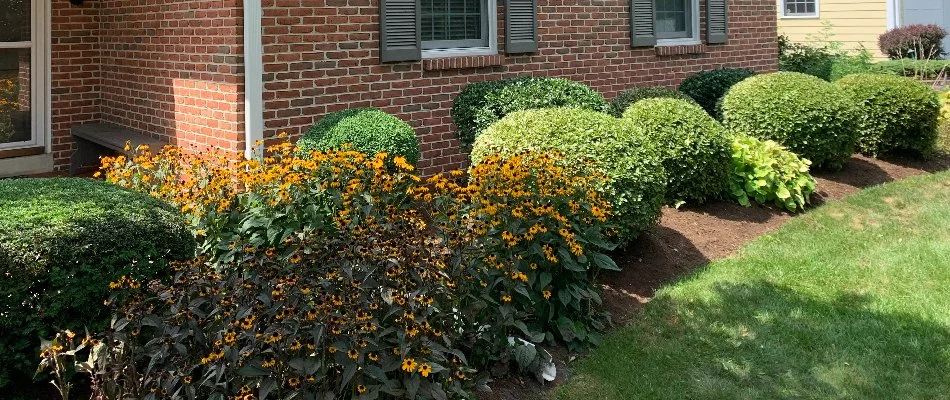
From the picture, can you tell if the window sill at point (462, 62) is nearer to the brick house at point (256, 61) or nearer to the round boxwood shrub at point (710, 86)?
the brick house at point (256, 61)

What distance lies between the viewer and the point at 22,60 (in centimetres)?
845

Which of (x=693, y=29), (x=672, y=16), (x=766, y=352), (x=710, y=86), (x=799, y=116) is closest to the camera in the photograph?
(x=766, y=352)

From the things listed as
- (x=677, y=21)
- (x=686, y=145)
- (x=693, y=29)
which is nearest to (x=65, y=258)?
(x=686, y=145)

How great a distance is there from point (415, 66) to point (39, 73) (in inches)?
130

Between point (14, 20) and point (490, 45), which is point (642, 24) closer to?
point (490, 45)

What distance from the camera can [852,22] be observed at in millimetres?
21234

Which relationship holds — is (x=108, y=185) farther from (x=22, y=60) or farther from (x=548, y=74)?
(x=548, y=74)

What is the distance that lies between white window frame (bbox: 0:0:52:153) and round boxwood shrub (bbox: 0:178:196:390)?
13.6 ft

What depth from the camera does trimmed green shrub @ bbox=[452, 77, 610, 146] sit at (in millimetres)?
8320

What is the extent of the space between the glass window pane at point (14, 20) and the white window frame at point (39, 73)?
0.14 feet

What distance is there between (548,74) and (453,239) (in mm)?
5134

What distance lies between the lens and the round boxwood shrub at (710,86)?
35.8 feet

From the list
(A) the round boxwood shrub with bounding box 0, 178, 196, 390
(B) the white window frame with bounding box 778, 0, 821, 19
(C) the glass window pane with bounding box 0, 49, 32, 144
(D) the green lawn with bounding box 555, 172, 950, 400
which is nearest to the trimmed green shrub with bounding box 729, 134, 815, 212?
(D) the green lawn with bounding box 555, 172, 950, 400

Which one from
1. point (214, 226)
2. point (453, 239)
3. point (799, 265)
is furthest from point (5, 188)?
point (799, 265)
